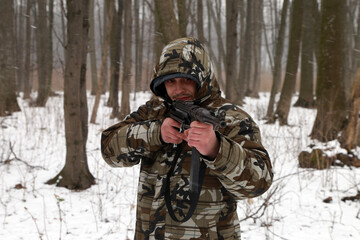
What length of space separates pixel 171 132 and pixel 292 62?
947cm

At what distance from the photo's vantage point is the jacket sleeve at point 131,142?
1.47 meters

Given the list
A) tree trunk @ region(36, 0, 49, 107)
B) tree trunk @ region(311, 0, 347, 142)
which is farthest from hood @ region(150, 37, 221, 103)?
tree trunk @ region(36, 0, 49, 107)

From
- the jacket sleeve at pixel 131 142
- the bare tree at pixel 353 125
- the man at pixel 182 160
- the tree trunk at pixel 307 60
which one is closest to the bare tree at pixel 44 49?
the tree trunk at pixel 307 60

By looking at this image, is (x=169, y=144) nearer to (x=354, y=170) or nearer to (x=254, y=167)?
(x=254, y=167)

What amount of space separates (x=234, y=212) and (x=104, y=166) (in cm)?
428

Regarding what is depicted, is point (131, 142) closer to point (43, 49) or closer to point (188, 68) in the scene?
point (188, 68)

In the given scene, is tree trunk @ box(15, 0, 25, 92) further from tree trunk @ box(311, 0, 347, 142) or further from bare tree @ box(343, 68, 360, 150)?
bare tree @ box(343, 68, 360, 150)

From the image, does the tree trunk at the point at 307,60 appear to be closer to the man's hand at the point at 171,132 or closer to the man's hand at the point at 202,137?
the man's hand at the point at 171,132

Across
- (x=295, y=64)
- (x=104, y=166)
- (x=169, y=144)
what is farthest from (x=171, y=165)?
(x=295, y=64)

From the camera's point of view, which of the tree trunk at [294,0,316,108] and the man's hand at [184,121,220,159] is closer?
the man's hand at [184,121,220,159]

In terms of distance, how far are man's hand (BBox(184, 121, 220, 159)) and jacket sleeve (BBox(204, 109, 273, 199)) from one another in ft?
0.14

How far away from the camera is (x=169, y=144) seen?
1.53 metres

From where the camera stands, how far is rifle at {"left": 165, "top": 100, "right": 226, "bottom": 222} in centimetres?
108

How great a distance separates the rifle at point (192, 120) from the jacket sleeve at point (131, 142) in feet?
0.46
